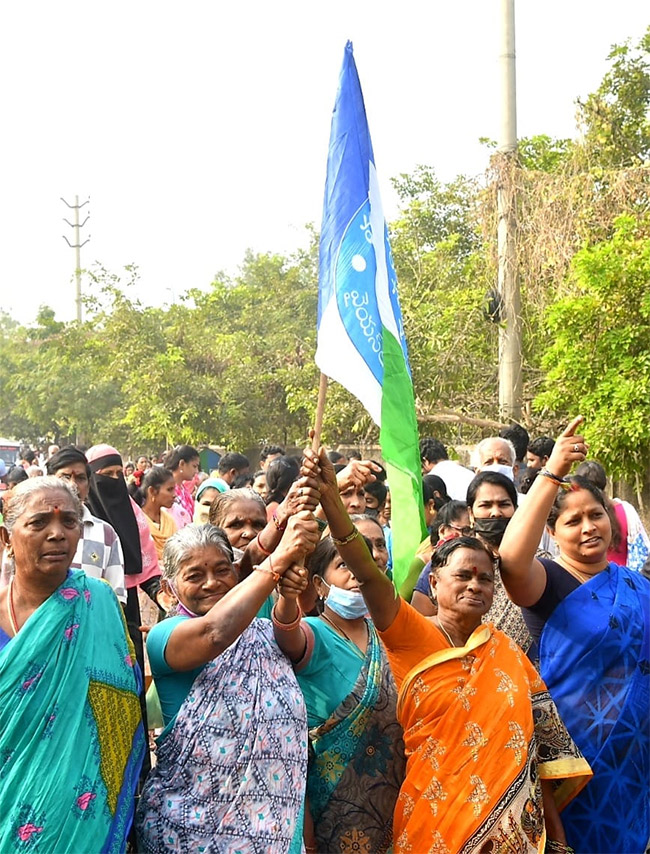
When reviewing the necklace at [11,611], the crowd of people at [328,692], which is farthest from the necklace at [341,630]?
the necklace at [11,611]

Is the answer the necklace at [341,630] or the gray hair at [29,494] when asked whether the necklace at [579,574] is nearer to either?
the necklace at [341,630]

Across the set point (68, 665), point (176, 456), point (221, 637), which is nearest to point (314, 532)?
point (221, 637)

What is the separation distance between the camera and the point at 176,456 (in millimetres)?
7961

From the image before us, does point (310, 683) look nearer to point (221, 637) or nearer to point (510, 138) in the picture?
point (221, 637)

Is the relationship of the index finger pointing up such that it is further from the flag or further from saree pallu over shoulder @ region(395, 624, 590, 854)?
saree pallu over shoulder @ region(395, 624, 590, 854)

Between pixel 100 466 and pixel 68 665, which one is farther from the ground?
pixel 100 466

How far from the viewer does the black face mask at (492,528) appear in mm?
3915

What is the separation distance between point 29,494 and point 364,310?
1.27 m

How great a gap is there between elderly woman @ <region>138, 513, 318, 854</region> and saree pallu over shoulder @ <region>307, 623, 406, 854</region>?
0.26m

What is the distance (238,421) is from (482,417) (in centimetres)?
832

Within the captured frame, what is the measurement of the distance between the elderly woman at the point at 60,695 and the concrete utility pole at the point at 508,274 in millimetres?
9371

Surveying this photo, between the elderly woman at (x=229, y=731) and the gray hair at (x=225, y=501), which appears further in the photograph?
the gray hair at (x=225, y=501)

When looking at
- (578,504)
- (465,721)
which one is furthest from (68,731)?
(578,504)

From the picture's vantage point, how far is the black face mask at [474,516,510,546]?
3915 mm
